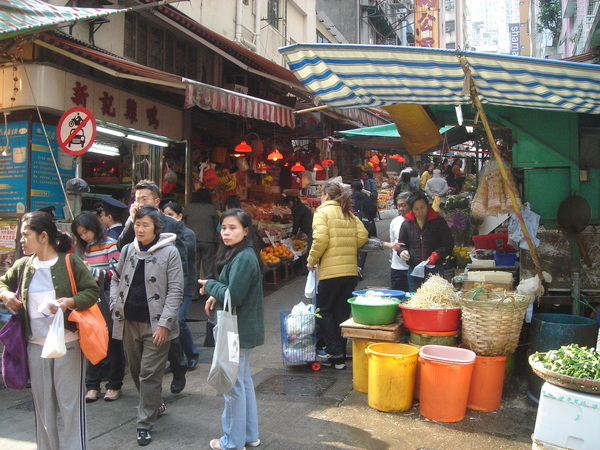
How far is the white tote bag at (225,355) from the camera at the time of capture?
352cm

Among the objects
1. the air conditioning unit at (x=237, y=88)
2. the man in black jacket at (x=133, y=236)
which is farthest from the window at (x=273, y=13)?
the man in black jacket at (x=133, y=236)

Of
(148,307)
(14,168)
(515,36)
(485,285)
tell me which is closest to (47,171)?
(14,168)

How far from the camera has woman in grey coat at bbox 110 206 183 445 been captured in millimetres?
4156

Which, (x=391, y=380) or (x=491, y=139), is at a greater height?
(x=491, y=139)

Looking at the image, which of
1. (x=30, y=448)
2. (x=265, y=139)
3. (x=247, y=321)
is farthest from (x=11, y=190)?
(x=265, y=139)

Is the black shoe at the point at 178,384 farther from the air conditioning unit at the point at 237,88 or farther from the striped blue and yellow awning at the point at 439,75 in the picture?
the air conditioning unit at the point at 237,88

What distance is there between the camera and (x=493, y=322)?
4.60 metres

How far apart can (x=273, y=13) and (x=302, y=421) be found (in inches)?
602

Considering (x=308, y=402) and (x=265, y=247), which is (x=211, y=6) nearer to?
(x=265, y=247)

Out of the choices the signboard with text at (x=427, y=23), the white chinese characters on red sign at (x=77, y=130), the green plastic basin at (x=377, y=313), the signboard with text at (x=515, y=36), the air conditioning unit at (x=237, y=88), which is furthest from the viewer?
the signboard with text at (x=515, y=36)

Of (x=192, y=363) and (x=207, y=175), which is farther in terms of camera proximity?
(x=207, y=175)

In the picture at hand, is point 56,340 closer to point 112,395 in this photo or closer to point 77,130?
point 112,395

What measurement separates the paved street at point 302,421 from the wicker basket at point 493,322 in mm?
613

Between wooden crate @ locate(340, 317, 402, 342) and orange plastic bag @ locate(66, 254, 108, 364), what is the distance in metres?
2.50
